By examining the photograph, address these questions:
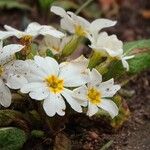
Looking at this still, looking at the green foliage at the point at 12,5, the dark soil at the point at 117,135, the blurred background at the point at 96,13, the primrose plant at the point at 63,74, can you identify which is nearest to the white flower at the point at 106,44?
the primrose plant at the point at 63,74

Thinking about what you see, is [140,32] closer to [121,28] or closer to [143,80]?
[121,28]

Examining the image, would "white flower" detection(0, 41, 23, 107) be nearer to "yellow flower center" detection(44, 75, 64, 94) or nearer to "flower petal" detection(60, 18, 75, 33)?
"yellow flower center" detection(44, 75, 64, 94)

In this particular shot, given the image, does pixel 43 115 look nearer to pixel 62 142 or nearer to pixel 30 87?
pixel 62 142

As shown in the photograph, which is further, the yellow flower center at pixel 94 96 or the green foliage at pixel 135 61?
the green foliage at pixel 135 61

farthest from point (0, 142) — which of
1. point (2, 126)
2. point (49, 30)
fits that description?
point (49, 30)

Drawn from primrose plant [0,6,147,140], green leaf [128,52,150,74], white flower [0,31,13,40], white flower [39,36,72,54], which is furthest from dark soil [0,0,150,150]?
white flower [0,31,13,40]

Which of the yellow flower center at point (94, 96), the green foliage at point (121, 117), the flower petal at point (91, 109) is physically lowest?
the green foliage at point (121, 117)

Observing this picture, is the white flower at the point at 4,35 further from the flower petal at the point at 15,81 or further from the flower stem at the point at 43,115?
the flower stem at the point at 43,115
